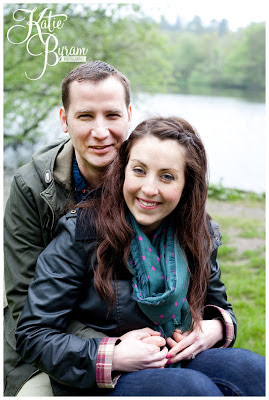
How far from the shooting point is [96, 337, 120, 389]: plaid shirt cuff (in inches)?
71.4

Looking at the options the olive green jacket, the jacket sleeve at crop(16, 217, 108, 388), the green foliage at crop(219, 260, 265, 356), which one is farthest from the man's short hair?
the green foliage at crop(219, 260, 265, 356)

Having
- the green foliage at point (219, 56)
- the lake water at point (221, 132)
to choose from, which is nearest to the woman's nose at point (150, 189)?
the lake water at point (221, 132)

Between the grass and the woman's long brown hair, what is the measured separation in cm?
156

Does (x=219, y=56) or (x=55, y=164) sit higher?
(x=219, y=56)

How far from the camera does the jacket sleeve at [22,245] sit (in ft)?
7.23

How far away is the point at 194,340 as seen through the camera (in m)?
2.05

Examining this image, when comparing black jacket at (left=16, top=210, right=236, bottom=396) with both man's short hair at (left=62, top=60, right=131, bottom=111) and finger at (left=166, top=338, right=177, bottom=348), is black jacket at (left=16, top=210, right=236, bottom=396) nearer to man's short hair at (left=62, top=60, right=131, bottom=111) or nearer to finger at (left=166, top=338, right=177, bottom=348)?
finger at (left=166, top=338, right=177, bottom=348)

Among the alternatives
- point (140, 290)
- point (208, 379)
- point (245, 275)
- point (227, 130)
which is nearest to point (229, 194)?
point (245, 275)

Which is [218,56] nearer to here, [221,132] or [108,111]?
[221,132]

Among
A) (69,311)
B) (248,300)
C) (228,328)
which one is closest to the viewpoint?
(69,311)

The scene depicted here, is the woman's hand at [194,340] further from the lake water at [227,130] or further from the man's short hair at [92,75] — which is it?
the lake water at [227,130]

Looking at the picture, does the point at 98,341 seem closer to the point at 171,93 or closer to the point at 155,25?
the point at 155,25

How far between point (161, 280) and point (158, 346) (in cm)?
26

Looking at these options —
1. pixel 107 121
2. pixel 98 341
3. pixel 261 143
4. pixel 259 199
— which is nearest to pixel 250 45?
pixel 261 143
